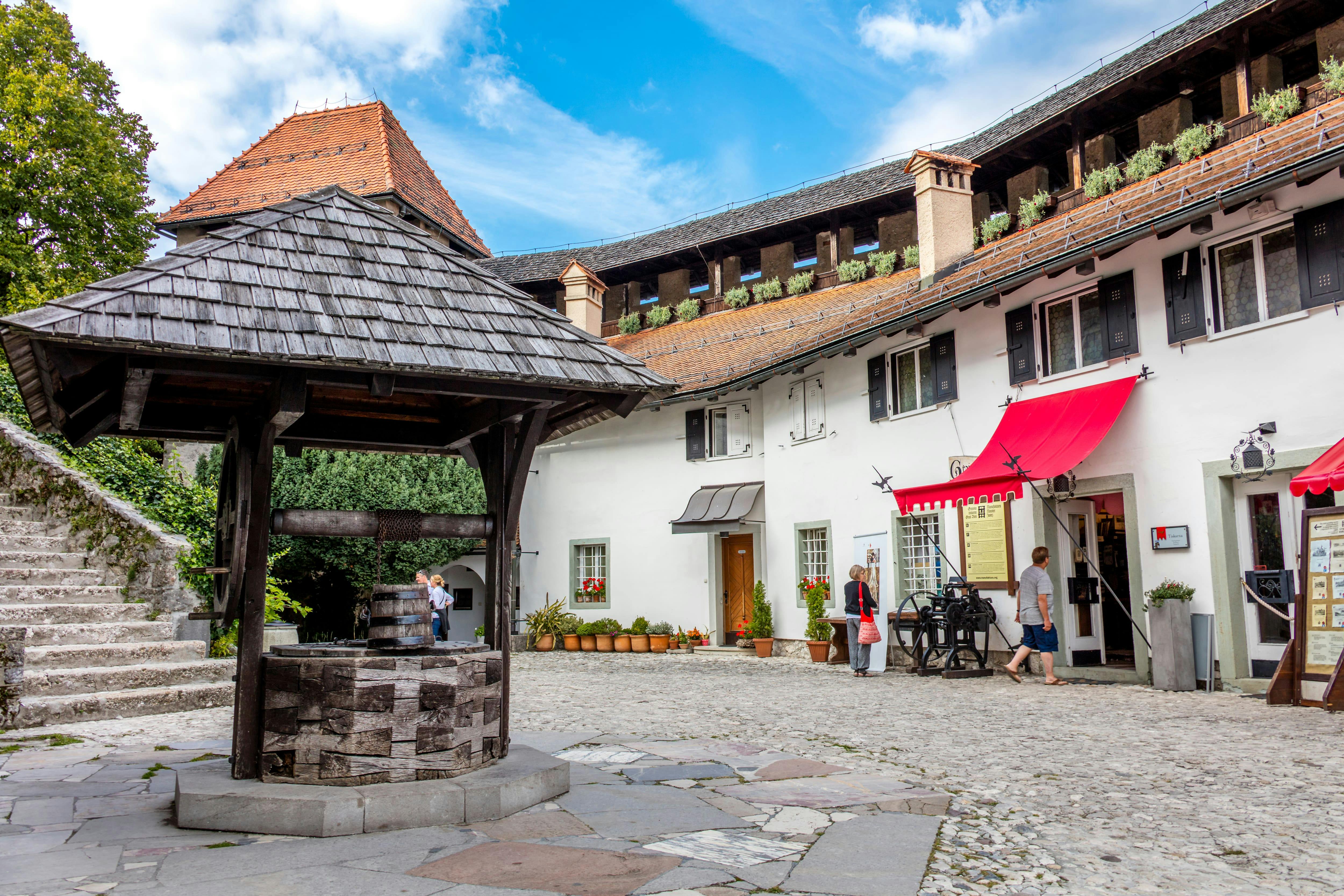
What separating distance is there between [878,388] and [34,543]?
1131 cm

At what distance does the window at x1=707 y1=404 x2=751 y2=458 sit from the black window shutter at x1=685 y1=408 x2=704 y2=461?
0.15 m

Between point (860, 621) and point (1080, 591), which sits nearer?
point (1080, 591)

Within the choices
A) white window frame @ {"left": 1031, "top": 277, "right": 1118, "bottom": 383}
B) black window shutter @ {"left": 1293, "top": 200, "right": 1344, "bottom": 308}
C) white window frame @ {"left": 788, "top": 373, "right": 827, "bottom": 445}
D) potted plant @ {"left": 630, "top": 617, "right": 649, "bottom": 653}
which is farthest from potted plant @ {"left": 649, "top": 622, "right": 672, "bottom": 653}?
black window shutter @ {"left": 1293, "top": 200, "right": 1344, "bottom": 308}

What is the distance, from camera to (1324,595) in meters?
8.61

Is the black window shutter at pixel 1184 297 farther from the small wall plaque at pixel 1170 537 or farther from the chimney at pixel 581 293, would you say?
the chimney at pixel 581 293

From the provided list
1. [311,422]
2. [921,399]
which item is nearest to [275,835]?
[311,422]

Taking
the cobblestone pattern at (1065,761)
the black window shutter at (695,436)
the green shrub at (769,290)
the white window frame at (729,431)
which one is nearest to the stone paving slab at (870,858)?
the cobblestone pattern at (1065,761)

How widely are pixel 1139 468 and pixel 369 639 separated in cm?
921

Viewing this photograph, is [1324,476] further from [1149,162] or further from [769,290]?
[769,290]

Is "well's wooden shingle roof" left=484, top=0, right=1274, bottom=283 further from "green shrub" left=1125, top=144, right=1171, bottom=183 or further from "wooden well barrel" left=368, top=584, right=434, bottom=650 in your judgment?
"wooden well barrel" left=368, top=584, right=434, bottom=650

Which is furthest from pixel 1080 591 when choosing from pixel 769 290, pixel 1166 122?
pixel 769 290

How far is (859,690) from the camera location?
11.3 metres

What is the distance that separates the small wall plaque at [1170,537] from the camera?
34.9 ft

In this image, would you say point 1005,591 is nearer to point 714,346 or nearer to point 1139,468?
point 1139,468
